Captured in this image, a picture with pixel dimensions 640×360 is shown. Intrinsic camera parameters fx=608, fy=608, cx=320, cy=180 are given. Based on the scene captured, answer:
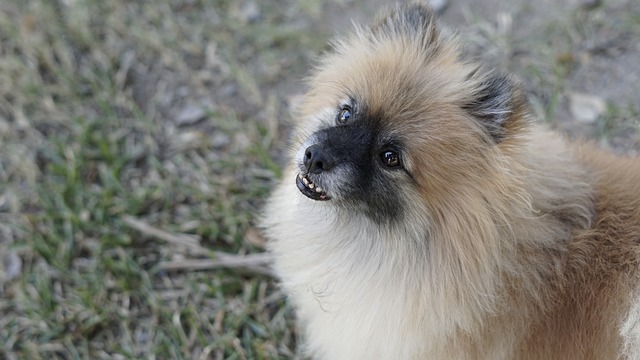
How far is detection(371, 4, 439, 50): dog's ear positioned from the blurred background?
119 centimetres

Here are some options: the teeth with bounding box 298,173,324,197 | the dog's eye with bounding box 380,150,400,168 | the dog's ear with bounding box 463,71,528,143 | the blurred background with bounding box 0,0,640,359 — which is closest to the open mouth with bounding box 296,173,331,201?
the teeth with bounding box 298,173,324,197

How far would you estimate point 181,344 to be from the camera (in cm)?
281

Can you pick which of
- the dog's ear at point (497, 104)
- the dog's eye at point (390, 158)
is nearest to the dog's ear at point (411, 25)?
the dog's ear at point (497, 104)

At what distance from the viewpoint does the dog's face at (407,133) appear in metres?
1.87

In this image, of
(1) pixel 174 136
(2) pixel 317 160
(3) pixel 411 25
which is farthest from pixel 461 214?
(1) pixel 174 136

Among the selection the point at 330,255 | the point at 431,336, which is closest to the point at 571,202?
the point at 431,336

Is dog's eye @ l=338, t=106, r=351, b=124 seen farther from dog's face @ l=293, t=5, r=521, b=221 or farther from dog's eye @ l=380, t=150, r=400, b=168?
dog's eye @ l=380, t=150, r=400, b=168

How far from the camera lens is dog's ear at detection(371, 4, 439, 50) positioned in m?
2.08

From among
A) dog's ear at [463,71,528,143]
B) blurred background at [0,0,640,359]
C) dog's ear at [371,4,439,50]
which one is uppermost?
dog's ear at [371,4,439,50]

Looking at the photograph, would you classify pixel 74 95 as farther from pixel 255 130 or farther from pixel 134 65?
pixel 255 130

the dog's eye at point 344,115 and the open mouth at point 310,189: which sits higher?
the dog's eye at point 344,115

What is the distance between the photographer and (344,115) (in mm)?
2037

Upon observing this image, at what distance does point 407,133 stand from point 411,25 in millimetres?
458

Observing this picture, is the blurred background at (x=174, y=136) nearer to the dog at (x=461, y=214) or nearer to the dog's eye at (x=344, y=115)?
the dog at (x=461, y=214)
